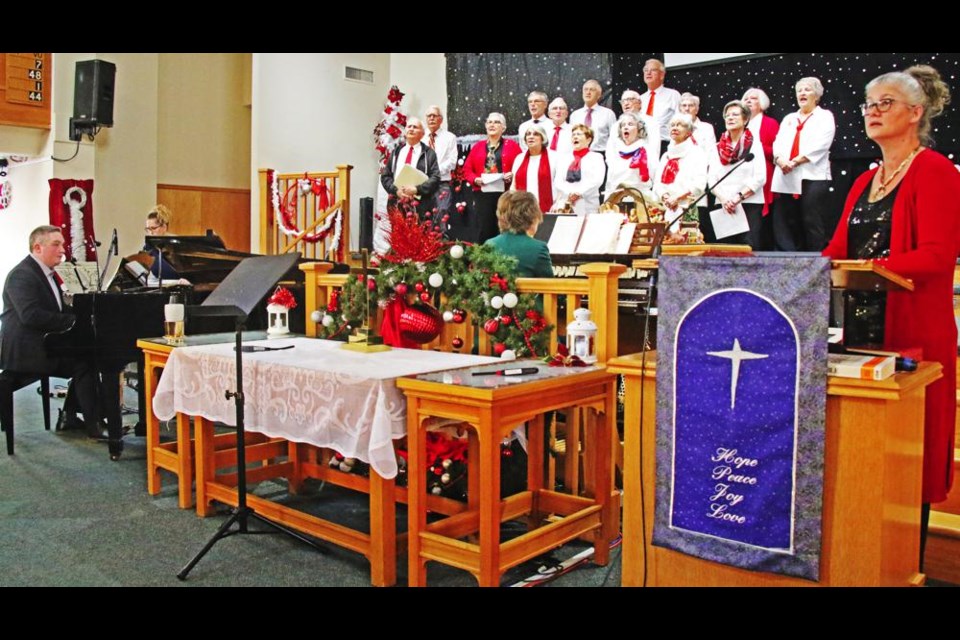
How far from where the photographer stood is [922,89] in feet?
8.37

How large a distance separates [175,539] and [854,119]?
18.1ft

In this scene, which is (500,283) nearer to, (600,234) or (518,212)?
(518,212)

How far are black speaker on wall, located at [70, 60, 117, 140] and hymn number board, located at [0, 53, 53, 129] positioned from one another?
29cm

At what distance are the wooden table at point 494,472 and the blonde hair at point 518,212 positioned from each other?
94 cm

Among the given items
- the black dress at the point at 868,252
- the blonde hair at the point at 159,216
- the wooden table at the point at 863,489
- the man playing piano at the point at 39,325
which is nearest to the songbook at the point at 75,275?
the man playing piano at the point at 39,325

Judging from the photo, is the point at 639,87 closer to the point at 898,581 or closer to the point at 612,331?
the point at 612,331

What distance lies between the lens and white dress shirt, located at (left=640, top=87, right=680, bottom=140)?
24.1ft

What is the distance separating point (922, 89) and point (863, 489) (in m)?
1.23

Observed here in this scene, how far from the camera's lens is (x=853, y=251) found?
271cm

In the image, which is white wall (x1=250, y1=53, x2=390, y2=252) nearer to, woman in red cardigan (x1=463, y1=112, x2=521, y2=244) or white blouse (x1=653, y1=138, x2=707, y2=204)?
woman in red cardigan (x1=463, y1=112, x2=521, y2=244)

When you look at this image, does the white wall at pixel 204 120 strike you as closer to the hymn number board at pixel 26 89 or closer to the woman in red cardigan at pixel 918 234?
the hymn number board at pixel 26 89

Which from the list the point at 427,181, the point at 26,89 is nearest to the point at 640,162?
the point at 427,181

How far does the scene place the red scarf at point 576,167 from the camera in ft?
23.8

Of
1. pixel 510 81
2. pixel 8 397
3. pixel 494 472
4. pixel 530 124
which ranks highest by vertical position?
pixel 510 81
